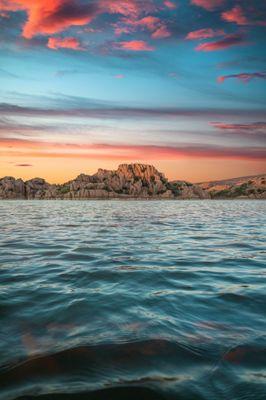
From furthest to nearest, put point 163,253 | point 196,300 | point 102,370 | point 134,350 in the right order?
point 163,253 → point 196,300 → point 134,350 → point 102,370

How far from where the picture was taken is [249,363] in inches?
206

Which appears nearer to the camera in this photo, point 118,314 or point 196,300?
point 118,314

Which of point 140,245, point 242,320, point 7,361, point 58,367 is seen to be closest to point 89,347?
point 58,367

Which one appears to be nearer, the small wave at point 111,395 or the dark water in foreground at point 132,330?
the small wave at point 111,395

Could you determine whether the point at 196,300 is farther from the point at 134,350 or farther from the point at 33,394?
the point at 33,394

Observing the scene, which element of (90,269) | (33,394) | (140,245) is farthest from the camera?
(140,245)

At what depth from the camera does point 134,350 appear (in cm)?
565

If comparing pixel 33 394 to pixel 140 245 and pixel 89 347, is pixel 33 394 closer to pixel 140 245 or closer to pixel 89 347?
pixel 89 347

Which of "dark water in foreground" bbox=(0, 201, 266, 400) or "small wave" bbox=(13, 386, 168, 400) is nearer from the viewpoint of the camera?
"small wave" bbox=(13, 386, 168, 400)

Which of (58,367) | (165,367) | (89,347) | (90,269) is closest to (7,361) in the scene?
(58,367)

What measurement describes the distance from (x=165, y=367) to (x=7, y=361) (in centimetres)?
242

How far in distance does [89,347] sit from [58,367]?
0.75m

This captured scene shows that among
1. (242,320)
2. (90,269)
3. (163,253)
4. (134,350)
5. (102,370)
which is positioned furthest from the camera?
(163,253)

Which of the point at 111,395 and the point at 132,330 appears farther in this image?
the point at 132,330
